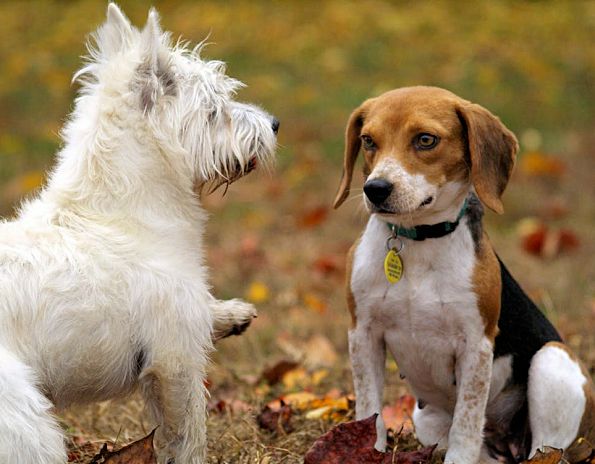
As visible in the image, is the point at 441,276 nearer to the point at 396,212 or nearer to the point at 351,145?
the point at 396,212

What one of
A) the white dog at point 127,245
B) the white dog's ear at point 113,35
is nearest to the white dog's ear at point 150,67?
the white dog at point 127,245

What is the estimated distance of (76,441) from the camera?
4469 millimetres

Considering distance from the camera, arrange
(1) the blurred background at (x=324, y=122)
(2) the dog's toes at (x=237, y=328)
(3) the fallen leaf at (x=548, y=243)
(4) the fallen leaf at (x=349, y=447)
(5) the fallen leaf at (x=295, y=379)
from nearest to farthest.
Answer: (4) the fallen leaf at (x=349, y=447) → (2) the dog's toes at (x=237, y=328) → (5) the fallen leaf at (x=295, y=379) → (1) the blurred background at (x=324, y=122) → (3) the fallen leaf at (x=548, y=243)

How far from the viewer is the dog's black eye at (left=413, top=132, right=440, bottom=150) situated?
3912mm

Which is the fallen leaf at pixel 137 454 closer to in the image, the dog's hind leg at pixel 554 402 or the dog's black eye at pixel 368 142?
the dog's black eye at pixel 368 142

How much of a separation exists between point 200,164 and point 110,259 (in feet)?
1.82

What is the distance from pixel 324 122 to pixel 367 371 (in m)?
8.22

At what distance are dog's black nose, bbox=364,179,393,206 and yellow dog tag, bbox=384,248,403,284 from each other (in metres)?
0.29

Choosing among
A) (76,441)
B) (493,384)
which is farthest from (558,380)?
(76,441)

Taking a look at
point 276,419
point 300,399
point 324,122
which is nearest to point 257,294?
point 300,399

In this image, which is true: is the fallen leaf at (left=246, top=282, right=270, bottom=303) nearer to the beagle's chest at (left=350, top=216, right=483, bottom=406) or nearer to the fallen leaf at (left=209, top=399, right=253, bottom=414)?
the fallen leaf at (left=209, top=399, right=253, bottom=414)

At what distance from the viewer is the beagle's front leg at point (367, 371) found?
13.4 feet

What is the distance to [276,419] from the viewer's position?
15.0ft

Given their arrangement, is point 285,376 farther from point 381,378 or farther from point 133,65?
point 133,65
